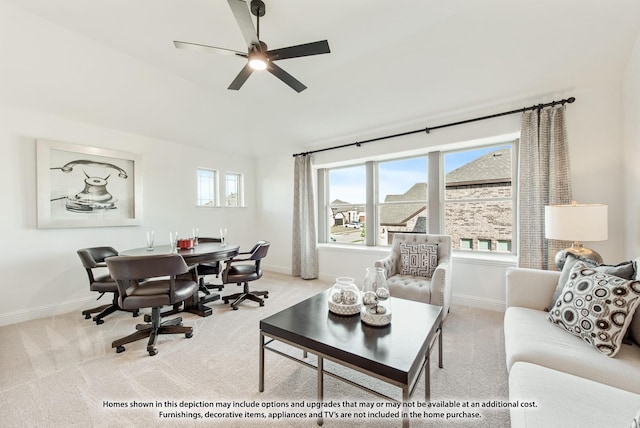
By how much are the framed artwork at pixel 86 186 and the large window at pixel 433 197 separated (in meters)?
3.14

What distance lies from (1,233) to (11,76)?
1.68 metres

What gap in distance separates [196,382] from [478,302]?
127 inches

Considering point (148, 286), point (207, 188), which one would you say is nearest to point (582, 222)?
point (148, 286)

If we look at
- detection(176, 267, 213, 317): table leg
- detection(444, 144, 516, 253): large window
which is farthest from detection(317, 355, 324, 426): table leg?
detection(444, 144, 516, 253): large window

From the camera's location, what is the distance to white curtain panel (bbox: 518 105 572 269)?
269 cm

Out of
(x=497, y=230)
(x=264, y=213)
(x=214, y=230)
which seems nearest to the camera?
(x=497, y=230)

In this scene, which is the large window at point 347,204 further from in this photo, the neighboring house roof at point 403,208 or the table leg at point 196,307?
the table leg at point 196,307

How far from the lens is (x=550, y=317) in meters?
1.68

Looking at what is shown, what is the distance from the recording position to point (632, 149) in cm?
229

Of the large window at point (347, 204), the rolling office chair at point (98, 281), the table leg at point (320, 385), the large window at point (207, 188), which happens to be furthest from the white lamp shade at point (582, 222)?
the large window at point (207, 188)

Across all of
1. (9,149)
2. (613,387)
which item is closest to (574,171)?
(613,387)

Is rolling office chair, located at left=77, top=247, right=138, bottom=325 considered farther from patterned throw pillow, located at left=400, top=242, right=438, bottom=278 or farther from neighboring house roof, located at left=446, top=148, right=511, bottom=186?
neighboring house roof, located at left=446, top=148, right=511, bottom=186

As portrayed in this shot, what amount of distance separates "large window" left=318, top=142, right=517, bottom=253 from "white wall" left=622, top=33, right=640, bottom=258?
3.29 feet

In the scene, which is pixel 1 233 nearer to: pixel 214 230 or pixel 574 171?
pixel 214 230
